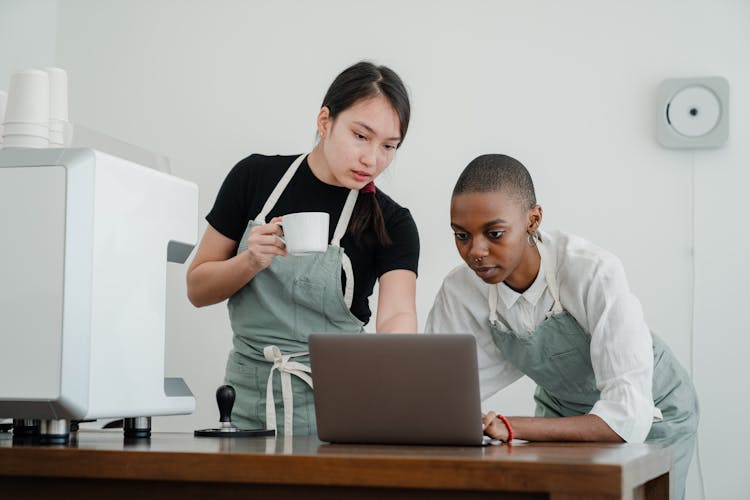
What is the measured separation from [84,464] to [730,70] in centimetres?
233

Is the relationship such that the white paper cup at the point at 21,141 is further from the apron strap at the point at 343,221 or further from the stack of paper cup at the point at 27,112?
the apron strap at the point at 343,221

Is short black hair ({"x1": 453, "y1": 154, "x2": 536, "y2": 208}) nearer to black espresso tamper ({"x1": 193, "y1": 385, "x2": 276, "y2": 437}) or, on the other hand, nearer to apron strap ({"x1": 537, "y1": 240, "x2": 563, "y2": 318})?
apron strap ({"x1": 537, "y1": 240, "x2": 563, "y2": 318})

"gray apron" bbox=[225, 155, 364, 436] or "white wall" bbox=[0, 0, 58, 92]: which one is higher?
"white wall" bbox=[0, 0, 58, 92]

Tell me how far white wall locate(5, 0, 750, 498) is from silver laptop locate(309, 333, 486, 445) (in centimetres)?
172

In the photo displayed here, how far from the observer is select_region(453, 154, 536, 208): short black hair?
5.60 ft

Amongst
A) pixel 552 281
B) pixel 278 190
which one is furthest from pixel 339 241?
pixel 552 281

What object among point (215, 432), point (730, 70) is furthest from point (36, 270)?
point (730, 70)

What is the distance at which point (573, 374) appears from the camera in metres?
1.87

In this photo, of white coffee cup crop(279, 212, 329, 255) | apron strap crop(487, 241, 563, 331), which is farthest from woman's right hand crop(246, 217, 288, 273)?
apron strap crop(487, 241, 563, 331)

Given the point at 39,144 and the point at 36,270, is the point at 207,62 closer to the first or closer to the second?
the point at 39,144

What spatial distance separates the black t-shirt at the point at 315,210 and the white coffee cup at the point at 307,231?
369 millimetres

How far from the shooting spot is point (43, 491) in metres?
1.04

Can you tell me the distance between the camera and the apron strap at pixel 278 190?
1867mm

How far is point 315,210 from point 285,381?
0.34 metres
